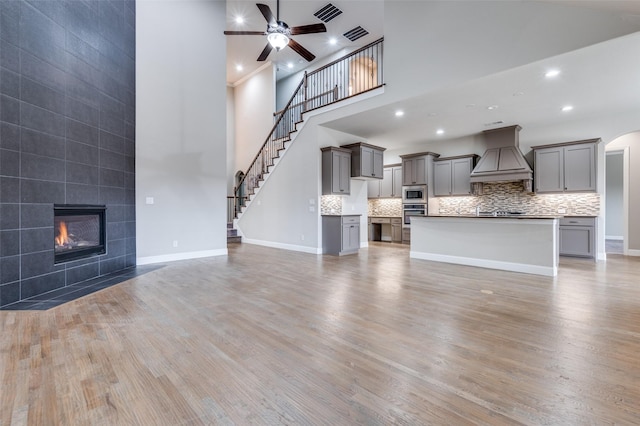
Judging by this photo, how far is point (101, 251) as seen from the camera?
4750 mm

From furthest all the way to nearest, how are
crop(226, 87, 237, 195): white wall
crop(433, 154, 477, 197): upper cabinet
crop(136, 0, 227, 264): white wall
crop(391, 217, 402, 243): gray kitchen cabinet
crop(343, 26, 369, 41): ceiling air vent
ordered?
crop(226, 87, 237, 195): white wall < crop(391, 217, 402, 243): gray kitchen cabinet < crop(343, 26, 369, 41): ceiling air vent < crop(433, 154, 477, 197): upper cabinet < crop(136, 0, 227, 264): white wall

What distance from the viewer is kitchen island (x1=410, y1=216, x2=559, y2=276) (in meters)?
4.84

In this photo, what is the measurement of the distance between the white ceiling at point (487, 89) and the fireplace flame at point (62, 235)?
533 cm

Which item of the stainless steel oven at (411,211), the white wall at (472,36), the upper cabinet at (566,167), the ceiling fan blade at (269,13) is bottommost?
the stainless steel oven at (411,211)

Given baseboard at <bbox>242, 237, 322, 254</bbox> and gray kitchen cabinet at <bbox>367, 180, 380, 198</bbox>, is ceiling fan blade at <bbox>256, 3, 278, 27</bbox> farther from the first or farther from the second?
gray kitchen cabinet at <bbox>367, 180, 380, 198</bbox>

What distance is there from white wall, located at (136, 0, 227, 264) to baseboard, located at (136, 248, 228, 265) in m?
0.02

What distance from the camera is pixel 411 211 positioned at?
29.5 ft

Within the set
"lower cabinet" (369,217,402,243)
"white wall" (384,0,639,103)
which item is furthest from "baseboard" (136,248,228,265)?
"lower cabinet" (369,217,402,243)

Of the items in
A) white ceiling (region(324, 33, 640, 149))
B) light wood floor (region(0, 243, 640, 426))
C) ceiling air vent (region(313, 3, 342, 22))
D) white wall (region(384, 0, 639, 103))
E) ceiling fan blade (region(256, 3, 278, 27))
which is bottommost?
light wood floor (region(0, 243, 640, 426))

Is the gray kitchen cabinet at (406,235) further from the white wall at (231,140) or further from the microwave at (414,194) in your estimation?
the white wall at (231,140)

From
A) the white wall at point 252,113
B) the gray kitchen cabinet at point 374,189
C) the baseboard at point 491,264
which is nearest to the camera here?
the baseboard at point 491,264

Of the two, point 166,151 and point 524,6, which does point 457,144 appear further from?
point 166,151

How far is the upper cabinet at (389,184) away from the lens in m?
9.49

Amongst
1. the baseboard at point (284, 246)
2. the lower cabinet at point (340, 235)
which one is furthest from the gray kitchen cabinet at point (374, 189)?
the baseboard at point (284, 246)
